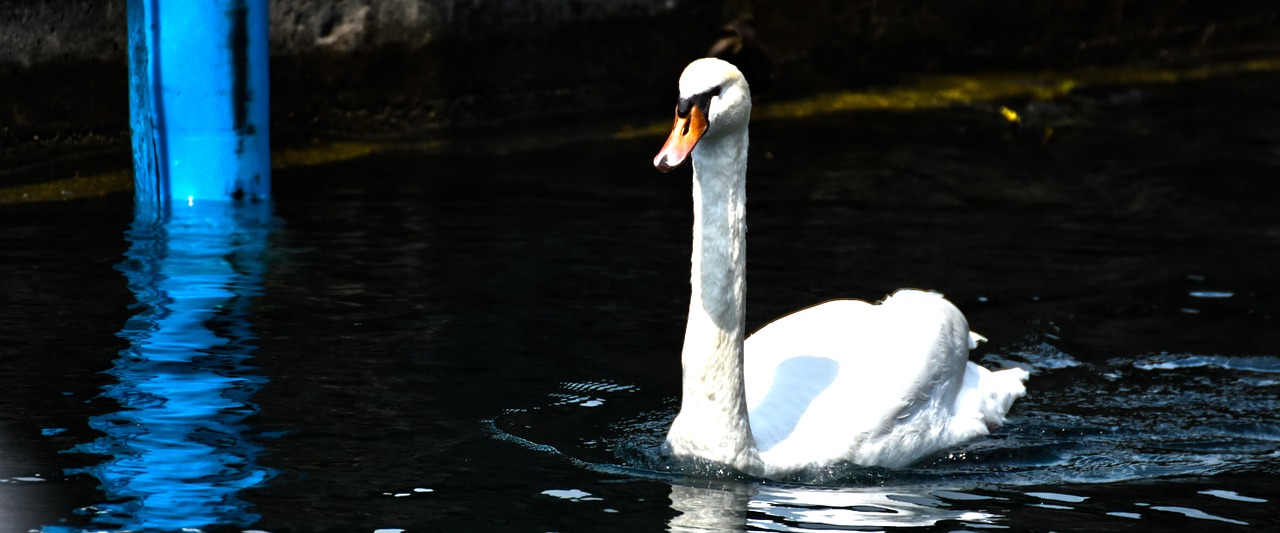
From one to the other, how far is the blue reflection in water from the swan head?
57.2 inches

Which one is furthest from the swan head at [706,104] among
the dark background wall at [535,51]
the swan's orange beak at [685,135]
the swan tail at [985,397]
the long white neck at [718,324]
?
the dark background wall at [535,51]

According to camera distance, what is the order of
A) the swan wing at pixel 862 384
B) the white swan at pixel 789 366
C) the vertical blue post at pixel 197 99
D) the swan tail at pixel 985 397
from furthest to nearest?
the vertical blue post at pixel 197 99
the swan tail at pixel 985 397
the swan wing at pixel 862 384
the white swan at pixel 789 366

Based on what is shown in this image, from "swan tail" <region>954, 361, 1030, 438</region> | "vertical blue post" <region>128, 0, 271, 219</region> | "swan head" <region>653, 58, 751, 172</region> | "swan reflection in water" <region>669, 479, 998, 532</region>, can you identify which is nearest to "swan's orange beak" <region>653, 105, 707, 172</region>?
"swan head" <region>653, 58, 751, 172</region>

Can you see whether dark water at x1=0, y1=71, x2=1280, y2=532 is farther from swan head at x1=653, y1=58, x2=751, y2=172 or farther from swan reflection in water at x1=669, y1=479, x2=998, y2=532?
swan head at x1=653, y1=58, x2=751, y2=172

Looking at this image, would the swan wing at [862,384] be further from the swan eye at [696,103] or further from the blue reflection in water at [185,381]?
the blue reflection in water at [185,381]

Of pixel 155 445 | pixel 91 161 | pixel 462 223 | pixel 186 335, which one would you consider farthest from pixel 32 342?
pixel 91 161

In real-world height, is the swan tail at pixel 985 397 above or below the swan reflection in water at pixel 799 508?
above

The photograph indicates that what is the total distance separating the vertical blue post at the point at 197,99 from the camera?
8.21 metres

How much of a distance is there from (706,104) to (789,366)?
122 centimetres

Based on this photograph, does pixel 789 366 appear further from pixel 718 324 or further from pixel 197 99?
pixel 197 99

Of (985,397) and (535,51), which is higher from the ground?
(535,51)

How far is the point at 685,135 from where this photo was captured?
14.4 ft

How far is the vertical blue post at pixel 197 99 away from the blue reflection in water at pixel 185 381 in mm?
242

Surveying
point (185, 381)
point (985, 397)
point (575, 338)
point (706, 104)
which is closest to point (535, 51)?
point (575, 338)
